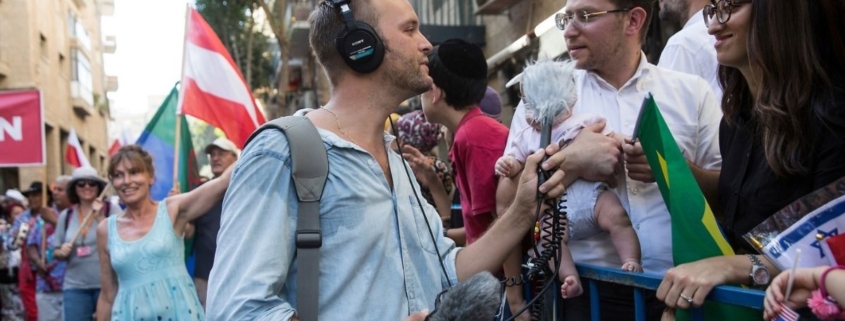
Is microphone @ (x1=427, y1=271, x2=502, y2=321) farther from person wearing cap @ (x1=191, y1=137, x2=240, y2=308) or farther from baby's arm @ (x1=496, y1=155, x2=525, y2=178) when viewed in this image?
person wearing cap @ (x1=191, y1=137, x2=240, y2=308)

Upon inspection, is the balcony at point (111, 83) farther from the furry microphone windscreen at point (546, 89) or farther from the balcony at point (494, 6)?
the furry microphone windscreen at point (546, 89)

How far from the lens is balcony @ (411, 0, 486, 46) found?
1465cm

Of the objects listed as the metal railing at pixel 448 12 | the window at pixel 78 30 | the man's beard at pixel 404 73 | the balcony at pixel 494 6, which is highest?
the window at pixel 78 30

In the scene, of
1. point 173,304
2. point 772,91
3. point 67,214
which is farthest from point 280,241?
point 67,214

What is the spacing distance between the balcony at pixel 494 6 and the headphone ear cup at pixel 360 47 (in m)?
10.1

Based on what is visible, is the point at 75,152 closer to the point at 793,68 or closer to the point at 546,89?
the point at 546,89

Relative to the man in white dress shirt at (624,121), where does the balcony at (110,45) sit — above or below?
above

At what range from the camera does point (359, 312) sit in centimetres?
226

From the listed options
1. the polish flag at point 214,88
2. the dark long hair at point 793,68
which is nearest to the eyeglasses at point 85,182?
the polish flag at point 214,88

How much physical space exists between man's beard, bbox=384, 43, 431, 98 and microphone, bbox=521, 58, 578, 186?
1.17ft

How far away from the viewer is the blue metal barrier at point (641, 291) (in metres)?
2.07

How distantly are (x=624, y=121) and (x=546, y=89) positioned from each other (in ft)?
1.94

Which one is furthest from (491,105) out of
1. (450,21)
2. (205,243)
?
(450,21)

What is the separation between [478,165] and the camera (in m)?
3.70
